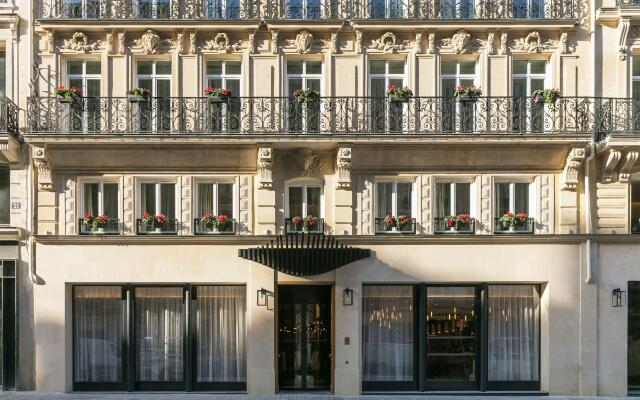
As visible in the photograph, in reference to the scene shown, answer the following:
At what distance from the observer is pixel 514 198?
15.6m

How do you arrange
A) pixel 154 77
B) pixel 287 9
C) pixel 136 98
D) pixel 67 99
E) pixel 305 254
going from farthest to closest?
pixel 154 77, pixel 287 9, pixel 136 98, pixel 67 99, pixel 305 254

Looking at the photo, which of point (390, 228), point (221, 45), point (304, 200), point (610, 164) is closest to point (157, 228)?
point (304, 200)

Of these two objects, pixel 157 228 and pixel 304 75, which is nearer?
pixel 157 228

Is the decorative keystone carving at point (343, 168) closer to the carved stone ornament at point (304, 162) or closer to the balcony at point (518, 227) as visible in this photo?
the carved stone ornament at point (304, 162)

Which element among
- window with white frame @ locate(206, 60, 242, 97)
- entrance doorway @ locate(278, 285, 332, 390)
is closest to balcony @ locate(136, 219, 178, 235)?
entrance doorway @ locate(278, 285, 332, 390)

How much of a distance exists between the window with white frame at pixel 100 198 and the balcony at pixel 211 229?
2.19 metres

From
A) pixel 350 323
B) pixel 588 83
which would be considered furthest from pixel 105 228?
pixel 588 83

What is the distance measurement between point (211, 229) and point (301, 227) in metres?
2.42

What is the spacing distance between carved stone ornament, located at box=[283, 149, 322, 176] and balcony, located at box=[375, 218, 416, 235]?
218 centimetres

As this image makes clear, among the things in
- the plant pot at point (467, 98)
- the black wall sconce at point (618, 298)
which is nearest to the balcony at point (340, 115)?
the plant pot at point (467, 98)

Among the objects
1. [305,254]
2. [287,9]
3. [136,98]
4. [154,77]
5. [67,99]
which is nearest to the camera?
[305,254]

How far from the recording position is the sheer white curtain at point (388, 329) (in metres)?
15.4

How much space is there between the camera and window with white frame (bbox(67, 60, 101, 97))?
1558 centimetres

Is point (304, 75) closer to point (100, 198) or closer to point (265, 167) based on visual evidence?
point (265, 167)
